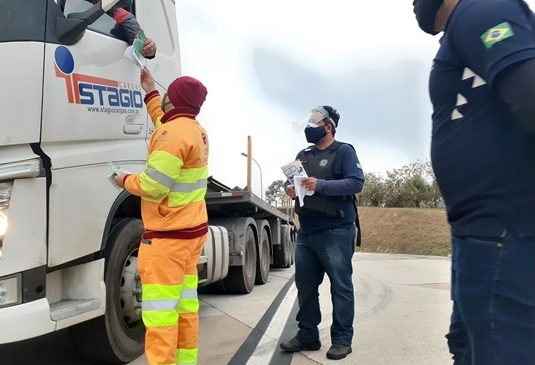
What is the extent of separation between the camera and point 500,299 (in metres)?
1.50

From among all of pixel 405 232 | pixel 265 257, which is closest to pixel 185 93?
pixel 265 257

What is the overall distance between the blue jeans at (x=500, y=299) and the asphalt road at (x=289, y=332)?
257 centimetres

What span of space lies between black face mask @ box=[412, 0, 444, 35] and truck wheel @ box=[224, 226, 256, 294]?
5798mm

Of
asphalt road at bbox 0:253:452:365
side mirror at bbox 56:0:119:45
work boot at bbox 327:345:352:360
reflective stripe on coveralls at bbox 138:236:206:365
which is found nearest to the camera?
reflective stripe on coveralls at bbox 138:236:206:365

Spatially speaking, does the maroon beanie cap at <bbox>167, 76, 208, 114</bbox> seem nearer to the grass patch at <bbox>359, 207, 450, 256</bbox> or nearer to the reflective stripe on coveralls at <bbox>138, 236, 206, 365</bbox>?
the reflective stripe on coveralls at <bbox>138, 236, 206, 365</bbox>

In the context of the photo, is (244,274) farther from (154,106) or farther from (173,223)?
(173,223)

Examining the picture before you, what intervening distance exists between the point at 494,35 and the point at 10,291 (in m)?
2.50

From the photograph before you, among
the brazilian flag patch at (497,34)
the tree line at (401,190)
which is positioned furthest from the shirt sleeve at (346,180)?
the tree line at (401,190)

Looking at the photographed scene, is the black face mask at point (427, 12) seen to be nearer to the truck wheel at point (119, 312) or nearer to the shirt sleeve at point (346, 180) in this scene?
the shirt sleeve at point (346, 180)

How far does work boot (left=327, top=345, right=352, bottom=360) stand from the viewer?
399 cm

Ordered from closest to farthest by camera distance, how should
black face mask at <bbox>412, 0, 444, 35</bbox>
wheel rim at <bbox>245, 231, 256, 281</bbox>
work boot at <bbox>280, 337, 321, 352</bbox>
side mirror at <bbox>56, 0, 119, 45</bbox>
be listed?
black face mask at <bbox>412, 0, 444, 35</bbox> < side mirror at <bbox>56, 0, 119, 45</bbox> < work boot at <bbox>280, 337, 321, 352</bbox> < wheel rim at <bbox>245, 231, 256, 281</bbox>

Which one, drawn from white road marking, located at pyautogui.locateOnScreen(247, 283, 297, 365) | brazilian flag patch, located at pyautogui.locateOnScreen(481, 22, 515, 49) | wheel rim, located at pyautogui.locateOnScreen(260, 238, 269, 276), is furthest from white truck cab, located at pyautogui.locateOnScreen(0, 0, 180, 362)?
wheel rim, located at pyautogui.locateOnScreen(260, 238, 269, 276)

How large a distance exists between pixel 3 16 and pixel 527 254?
2.82 meters

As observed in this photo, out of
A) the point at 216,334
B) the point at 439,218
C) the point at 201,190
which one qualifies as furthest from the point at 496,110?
the point at 439,218
